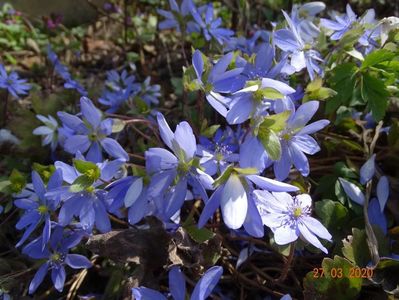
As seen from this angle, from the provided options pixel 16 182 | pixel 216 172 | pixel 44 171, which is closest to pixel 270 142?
pixel 216 172

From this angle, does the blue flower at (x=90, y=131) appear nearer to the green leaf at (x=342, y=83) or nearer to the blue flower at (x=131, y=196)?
the blue flower at (x=131, y=196)

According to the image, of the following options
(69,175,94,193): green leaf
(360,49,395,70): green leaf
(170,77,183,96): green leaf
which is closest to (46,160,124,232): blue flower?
(69,175,94,193): green leaf

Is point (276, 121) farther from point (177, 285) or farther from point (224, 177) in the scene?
point (177, 285)

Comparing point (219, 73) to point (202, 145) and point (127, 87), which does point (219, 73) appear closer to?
point (202, 145)

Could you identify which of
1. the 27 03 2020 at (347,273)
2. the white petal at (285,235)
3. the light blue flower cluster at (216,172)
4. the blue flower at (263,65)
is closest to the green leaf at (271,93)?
the light blue flower cluster at (216,172)

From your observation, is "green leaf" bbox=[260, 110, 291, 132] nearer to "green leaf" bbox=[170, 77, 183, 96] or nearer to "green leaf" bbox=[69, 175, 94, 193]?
"green leaf" bbox=[69, 175, 94, 193]

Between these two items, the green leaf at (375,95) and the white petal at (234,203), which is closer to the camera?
the white petal at (234,203)

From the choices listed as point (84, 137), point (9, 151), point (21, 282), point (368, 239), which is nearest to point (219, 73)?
point (84, 137)
